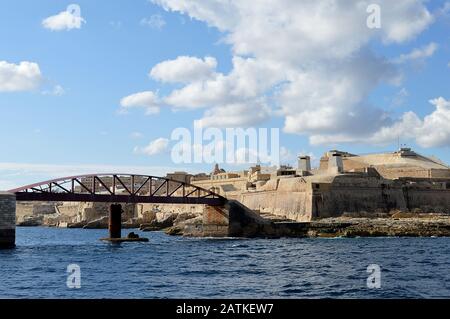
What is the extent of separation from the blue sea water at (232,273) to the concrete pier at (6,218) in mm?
2722

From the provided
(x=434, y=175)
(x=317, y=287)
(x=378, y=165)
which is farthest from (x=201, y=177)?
(x=317, y=287)

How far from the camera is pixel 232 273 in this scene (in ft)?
110

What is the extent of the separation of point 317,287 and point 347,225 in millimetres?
45829

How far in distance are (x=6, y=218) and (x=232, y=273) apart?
27.2 metres

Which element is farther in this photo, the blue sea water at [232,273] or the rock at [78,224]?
the rock at [78,224]

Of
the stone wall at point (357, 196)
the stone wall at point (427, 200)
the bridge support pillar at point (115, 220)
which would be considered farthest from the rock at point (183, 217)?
the bridge support pillar at point (115, 220)

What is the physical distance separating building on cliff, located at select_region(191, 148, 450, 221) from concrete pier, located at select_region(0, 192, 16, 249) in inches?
1496

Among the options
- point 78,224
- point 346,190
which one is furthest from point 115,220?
point 78,224

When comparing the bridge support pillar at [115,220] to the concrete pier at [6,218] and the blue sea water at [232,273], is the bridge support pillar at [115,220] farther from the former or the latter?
the blue sea water at [232,273]

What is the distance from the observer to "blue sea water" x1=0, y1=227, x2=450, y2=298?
85.6 ft

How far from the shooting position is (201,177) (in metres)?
146

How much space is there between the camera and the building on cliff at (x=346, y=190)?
80.8 meters

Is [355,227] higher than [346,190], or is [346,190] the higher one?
[346,190]

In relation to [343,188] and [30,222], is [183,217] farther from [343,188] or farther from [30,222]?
[30,222]
